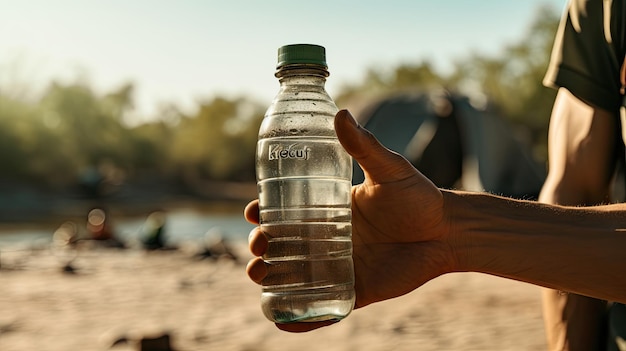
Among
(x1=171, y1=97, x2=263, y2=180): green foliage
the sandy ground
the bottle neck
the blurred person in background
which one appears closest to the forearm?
Result: the blurred person in background

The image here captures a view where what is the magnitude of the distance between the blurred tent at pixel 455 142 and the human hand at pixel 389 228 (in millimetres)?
12525

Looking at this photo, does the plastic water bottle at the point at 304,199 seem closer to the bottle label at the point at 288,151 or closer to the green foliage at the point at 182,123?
the bottle label at the point at 288,151

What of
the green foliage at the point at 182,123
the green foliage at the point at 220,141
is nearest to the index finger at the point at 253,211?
the green foliage at the point at 182,123

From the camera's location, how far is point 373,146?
1.72 m

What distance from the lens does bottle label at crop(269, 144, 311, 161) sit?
2002 mm

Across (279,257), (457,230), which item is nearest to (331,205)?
(279,257)

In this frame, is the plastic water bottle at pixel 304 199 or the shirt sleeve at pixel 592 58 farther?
the shirt sleeve at pixel 592 58

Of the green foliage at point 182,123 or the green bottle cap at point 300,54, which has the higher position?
the green foliage at point 182,123

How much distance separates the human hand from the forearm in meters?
0.08

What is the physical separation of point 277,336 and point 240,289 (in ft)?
8.71

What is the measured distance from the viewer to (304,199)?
7.06 feet

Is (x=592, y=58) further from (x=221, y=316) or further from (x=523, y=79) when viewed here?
(x=523, y=79)

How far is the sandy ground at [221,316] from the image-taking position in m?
4.94

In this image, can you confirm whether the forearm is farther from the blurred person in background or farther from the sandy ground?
the sandy ground
